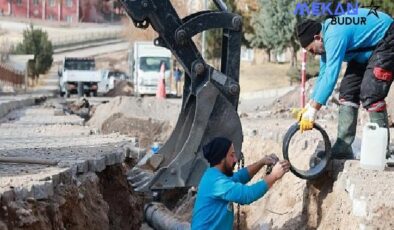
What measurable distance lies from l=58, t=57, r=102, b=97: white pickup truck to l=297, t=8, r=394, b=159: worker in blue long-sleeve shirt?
3340 centimetres

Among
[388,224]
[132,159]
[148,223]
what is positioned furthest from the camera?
[132,159]

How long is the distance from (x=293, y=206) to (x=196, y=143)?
1238 mm

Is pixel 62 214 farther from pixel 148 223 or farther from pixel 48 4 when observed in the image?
pixel 48 4

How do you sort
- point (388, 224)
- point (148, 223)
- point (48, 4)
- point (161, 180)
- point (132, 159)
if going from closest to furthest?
point (388, 224)
point (161, 180)
point (148, 223)
point (132, 159)
point (48, 4)

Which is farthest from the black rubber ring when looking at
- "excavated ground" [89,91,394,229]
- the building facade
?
the building facade

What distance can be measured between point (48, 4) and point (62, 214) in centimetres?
8920

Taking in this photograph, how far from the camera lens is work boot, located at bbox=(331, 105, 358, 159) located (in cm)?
A: 788

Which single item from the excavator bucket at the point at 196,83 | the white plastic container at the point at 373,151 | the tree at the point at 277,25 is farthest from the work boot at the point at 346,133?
the tree at the point at 277,25

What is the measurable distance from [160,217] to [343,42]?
3.86 meters

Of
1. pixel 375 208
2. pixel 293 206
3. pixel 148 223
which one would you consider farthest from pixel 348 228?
pixel 148 223

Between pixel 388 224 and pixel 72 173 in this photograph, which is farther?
pixel 72 173

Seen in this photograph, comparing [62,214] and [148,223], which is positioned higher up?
[62,214]

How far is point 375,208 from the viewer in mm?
6074

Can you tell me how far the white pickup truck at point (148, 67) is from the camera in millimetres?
39875
